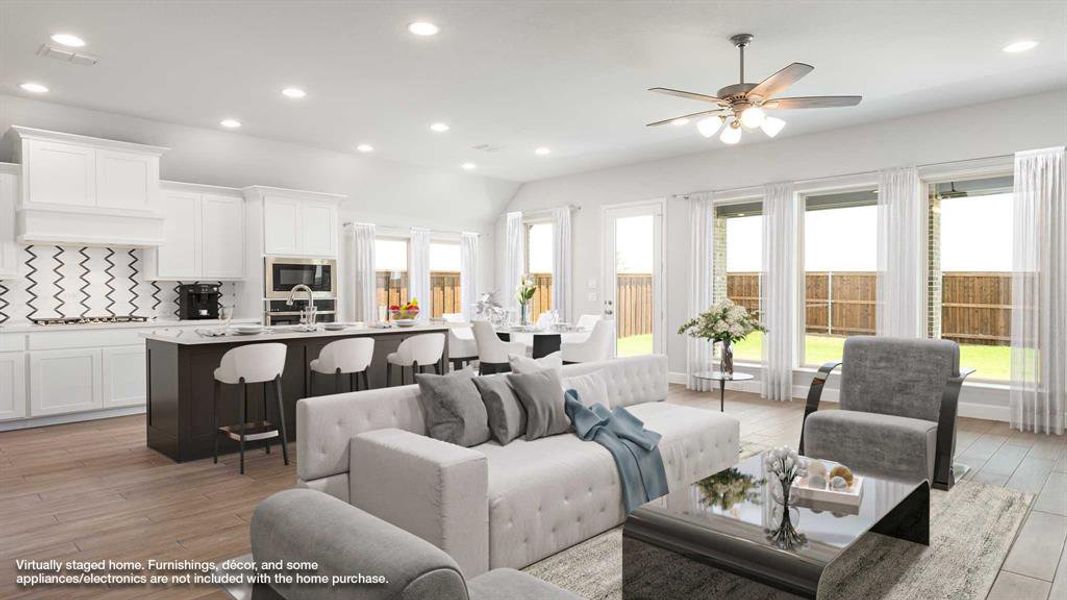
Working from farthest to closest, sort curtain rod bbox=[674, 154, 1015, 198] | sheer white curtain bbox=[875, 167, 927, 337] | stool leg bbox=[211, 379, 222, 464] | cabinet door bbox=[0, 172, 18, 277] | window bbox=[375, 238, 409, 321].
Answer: window bbox=[375, 238, 409, 321]
sheer white curtain bbox=[875, 167, 927, 337]
curtain rod bbox=[674, 154, 1015, 198]
cabinet door bbox=[0, 172, 18, 277]
stool leg bbox=[211, 379, 222, 464]

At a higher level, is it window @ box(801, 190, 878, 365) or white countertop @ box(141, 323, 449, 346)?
window @ box(801, 190, 878, 365)

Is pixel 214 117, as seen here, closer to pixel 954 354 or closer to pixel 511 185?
pixel 511 185

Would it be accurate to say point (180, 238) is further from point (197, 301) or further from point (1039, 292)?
point (1039, 292)

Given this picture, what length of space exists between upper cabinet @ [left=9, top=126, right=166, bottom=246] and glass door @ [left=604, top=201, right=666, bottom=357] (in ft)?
18.0

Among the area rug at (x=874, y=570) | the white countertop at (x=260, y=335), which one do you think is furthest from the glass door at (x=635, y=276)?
the area rug at (x=874, y=570)

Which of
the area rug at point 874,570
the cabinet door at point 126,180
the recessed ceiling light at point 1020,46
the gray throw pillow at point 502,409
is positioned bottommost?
the area rug at point 874,570

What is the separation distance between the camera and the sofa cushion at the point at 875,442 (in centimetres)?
387

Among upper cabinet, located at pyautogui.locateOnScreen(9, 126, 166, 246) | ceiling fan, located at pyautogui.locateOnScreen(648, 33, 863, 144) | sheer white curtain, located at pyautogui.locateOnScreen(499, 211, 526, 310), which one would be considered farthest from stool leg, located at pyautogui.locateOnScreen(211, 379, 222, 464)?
sheer white curtain, located at pyautogui.locateOnScreen(499, 211, 526, 310)

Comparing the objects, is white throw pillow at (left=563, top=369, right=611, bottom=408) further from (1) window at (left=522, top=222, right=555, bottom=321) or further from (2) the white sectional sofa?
(1) window at (left=522, top=222, right=555, bottom=321)

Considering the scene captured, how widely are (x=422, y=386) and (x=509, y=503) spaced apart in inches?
33.0

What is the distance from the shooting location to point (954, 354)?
4195 millimetres

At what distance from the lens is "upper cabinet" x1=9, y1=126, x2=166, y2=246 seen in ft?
18.6

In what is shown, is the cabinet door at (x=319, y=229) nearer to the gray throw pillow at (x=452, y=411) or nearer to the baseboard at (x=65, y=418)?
the baseboard at (x=65, y=418)

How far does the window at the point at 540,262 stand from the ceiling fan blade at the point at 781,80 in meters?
6.06
